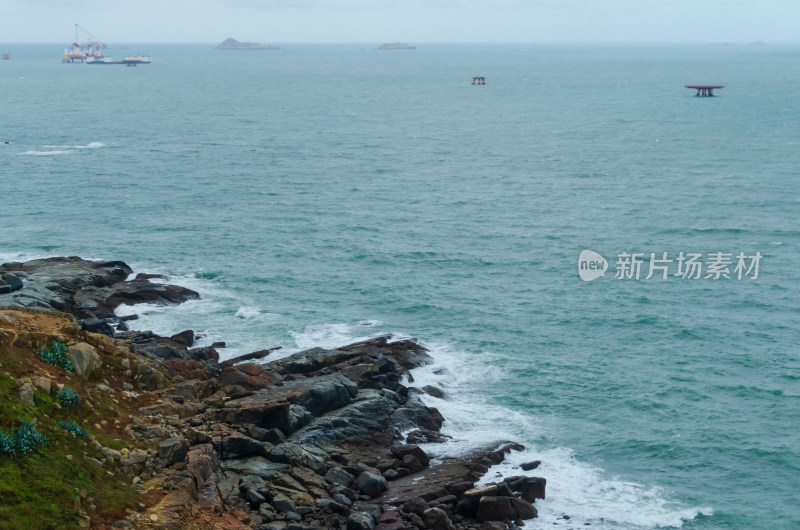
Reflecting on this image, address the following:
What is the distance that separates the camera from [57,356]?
39.6m

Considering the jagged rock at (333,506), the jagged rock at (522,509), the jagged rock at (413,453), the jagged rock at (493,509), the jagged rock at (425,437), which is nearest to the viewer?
the jagged rock at (333,506)

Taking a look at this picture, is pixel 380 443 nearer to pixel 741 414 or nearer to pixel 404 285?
Result: pixel 741 414

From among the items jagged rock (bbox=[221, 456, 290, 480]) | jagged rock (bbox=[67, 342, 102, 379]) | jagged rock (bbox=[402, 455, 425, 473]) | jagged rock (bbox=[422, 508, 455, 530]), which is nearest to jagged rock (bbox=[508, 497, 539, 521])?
jagged rock (bbox=[422, 508, 455, 530])

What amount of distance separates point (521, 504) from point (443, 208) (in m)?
66.9

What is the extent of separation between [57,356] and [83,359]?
1.18 m

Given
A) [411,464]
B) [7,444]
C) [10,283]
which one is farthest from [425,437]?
[10,283]

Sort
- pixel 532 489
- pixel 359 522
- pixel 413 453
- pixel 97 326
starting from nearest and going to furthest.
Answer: pixel 359 522 < pixel 532 489 < pixel 413 453 < pixel 97 326

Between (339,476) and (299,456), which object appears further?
(299,456)

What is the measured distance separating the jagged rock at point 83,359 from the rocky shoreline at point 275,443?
6cm

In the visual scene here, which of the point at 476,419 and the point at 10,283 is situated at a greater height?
the point at 10,283

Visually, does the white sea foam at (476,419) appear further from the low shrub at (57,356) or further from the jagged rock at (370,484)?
the low shrub at (57,356)

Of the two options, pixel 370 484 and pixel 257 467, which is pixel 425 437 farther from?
pixel 257 467

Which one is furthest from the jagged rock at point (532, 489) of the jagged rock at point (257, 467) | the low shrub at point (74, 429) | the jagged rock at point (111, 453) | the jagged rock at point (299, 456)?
the low shrub at point (74, 429)

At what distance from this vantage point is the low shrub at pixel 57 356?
3925 cm
